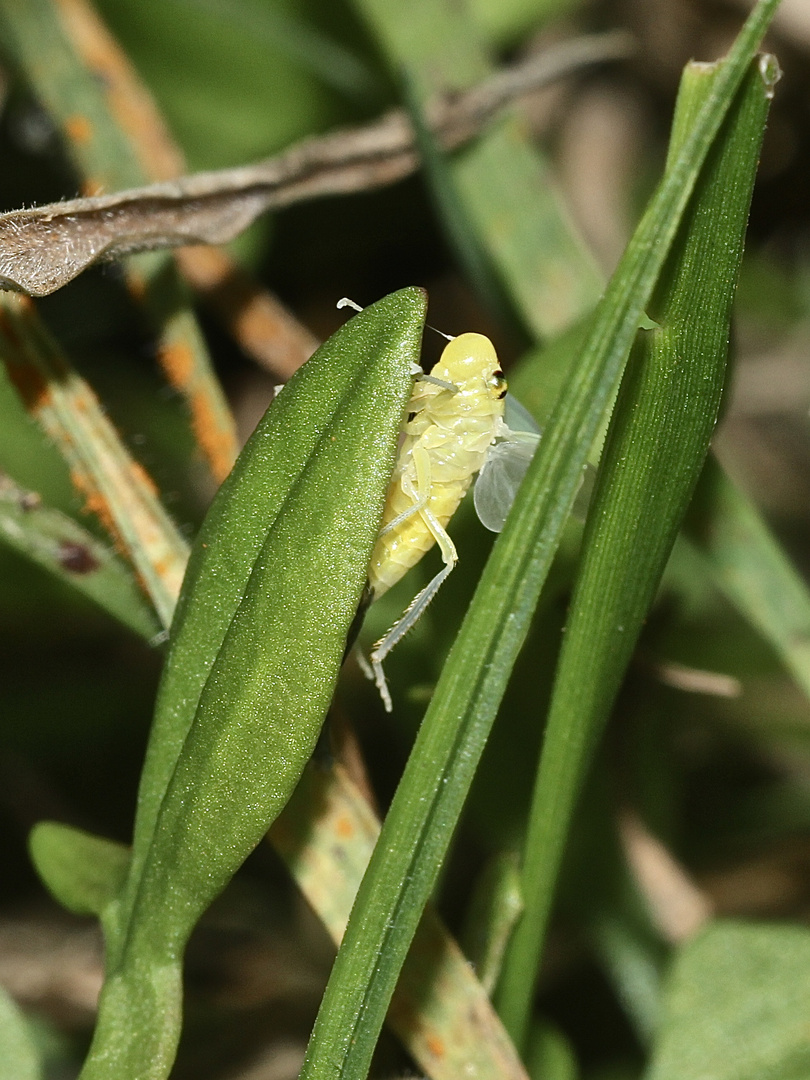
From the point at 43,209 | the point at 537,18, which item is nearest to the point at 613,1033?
the point at 43,209

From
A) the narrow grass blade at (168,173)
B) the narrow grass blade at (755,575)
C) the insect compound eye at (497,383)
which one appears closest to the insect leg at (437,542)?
the insect compound eye at (497,383)

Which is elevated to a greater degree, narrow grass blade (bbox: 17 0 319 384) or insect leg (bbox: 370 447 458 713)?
narrow grass blade (bbox: 17 0 319 384)

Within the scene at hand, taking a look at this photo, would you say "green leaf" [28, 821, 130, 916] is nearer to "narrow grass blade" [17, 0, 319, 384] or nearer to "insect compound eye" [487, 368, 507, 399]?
"insect compound eye" [487, 368, 507, 399]

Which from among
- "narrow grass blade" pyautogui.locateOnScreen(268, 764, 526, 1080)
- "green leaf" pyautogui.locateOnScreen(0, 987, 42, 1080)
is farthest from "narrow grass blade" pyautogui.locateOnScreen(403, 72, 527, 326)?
"green leaf" pyautogui.locateOnScreen(0, 987, 42, 1080)

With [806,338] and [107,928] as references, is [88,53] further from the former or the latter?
[806,338]

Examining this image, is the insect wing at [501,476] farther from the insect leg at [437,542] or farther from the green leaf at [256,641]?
the green leaf at [256,641]
